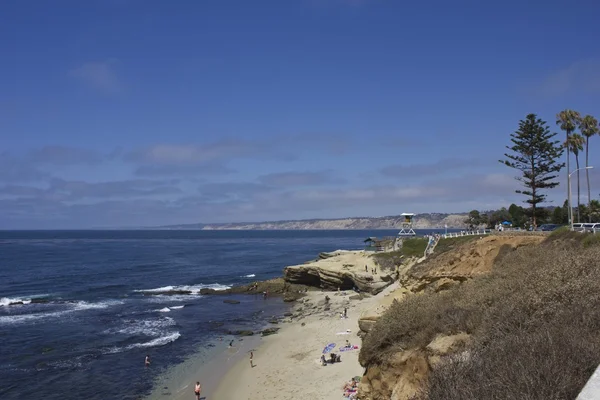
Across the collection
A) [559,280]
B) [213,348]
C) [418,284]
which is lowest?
[213,348]

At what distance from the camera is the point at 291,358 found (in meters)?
27.9

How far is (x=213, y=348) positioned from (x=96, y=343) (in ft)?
27.9

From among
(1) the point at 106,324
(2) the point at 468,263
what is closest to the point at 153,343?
(1) the point at 106,324

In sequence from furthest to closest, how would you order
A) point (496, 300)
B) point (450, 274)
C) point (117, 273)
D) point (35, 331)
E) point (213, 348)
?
point (117, 273) < point (35, 331) < point (213, 348) < point (450, 274) < point (496, 300)

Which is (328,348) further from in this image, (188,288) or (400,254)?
(188,288)

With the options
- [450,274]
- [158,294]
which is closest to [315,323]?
[450,274]

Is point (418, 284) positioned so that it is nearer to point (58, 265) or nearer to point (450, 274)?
point (450, 274)

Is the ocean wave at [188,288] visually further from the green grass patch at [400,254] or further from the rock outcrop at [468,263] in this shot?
the rock outcrop at [468,263]

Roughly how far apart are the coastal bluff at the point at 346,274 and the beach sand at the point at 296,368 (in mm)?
11501

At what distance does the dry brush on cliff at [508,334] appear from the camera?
608 cm

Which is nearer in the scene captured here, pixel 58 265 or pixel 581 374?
pixel 581 374

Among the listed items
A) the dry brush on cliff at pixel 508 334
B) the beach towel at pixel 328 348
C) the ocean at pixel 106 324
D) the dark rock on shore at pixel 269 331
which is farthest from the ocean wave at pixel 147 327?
the dry brush on cliff at pixel 508 334

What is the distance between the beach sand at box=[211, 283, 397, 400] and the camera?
2225cm

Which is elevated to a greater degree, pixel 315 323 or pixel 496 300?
pixel 496 300
